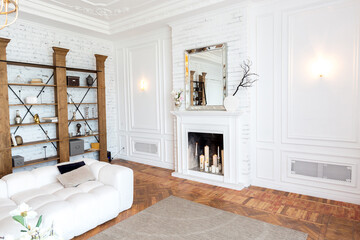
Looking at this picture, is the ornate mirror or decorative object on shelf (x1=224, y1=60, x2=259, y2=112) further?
the ornate mirror

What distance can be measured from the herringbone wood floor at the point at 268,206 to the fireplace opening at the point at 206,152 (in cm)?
39

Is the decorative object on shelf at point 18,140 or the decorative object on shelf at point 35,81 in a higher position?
the decorative object on shelf at point 35,81

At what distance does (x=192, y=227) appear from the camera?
2861 mm

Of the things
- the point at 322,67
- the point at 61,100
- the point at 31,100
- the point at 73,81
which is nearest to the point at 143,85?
the point at 73,81

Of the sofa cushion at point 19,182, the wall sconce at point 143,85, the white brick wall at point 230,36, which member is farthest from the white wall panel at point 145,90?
the sofa cushion at point 19,182

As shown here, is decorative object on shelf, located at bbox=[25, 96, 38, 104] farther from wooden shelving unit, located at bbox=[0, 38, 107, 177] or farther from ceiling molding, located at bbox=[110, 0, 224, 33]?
ceiling molding, located at bbox=[110, 0, 224, 33]

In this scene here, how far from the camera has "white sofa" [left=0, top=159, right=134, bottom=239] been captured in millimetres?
2473

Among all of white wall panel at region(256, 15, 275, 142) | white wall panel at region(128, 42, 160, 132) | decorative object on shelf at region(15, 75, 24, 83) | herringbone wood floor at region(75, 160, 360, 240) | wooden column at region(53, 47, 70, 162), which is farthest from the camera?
white wall panel at region(128, 42, 160, 132)

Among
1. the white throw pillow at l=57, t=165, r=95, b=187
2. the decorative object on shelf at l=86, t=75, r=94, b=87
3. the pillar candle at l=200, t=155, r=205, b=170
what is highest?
the decorative object on shelf at l=86, t=75, r=94, b=87

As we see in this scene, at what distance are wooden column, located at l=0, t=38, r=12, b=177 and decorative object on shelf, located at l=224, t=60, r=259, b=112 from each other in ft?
12.5

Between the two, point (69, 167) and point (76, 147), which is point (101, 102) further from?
point (69, 167)

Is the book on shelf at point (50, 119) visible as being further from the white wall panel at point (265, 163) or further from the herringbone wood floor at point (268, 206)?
the white wall panel at point (265, 163)

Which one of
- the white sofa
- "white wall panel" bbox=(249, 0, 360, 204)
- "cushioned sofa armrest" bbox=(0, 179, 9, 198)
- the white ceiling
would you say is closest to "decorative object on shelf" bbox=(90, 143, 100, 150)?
the white sofa

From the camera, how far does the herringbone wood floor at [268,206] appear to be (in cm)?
281
